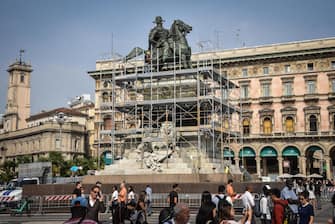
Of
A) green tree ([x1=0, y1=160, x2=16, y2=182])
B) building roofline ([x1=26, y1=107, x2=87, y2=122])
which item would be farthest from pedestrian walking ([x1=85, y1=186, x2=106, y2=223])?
building roofline ([x1=26, y1=107, x2=87, y2=122])

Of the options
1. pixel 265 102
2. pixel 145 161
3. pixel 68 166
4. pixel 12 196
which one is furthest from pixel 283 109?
pixel 12 196

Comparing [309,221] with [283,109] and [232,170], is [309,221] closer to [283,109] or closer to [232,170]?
[232,170]

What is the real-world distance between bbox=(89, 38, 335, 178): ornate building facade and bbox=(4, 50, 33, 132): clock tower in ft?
144

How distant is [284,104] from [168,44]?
3355cm

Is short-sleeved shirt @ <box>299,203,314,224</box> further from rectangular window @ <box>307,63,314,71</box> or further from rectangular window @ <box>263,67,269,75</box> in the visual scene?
rectangular window @ <box>263,67,269,75</box>

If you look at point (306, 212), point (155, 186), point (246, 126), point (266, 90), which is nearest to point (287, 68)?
point (266, 90)

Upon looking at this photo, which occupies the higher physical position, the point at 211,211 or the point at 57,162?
the point at 57,162

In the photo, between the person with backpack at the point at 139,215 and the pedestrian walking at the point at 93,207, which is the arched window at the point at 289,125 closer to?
the pedestrian walking at the point at 93,207

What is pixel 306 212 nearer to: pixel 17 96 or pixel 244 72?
pixel 244 72

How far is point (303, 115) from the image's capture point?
58250 mm

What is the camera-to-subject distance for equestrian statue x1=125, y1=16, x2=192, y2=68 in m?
29.8

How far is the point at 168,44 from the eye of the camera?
30.1m

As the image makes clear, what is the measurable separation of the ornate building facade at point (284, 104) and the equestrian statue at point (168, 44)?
2371 centimetres

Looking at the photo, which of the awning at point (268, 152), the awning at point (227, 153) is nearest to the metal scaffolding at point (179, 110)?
the awning at point (227, 153)
